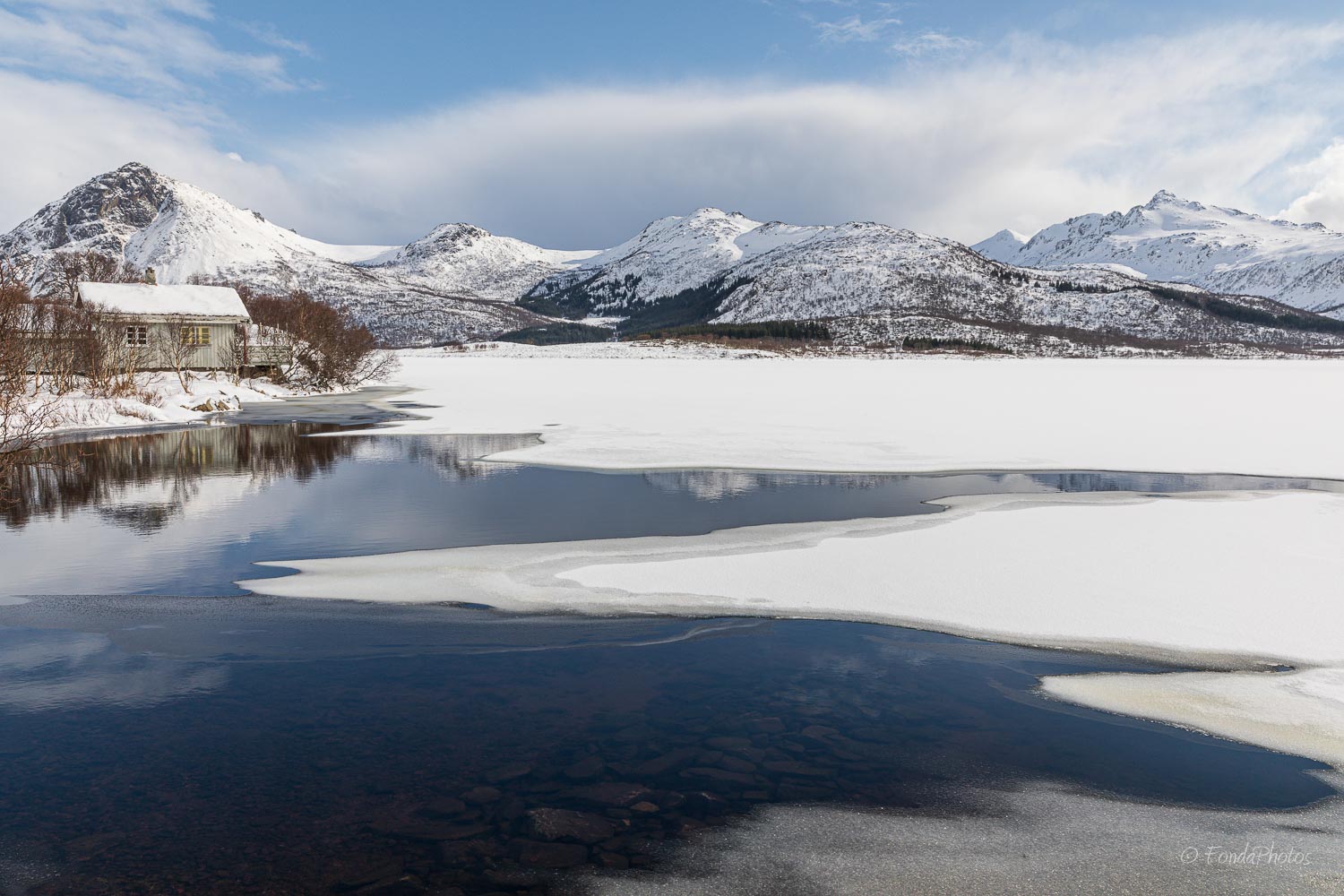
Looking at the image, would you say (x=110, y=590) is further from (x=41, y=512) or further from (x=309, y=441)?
(x=309, y=441)

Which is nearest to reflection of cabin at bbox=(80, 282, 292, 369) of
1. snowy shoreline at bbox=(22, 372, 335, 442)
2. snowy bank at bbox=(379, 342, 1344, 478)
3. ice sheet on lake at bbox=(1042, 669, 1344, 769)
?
snowy shoreline at bbox=(22, 372, 335, 442)

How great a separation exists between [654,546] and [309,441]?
19.1 metres

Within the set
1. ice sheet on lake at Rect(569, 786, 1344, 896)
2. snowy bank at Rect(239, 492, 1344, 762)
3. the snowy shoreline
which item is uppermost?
the snowy shoreline

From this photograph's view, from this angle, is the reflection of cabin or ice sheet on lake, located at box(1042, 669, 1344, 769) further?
the reflection of cabin

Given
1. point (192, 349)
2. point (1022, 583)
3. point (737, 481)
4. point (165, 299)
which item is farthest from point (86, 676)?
point (165, 299)

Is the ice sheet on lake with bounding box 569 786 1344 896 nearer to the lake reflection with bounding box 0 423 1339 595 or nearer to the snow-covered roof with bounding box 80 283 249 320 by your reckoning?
the lake reflection with bounding box 0 423 1339 595

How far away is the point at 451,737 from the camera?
7.14 meters

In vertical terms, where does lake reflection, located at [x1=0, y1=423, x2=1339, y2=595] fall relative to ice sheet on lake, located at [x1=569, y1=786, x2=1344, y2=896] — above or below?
above

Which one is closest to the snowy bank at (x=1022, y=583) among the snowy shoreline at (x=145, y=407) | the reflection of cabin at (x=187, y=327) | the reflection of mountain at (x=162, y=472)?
the reflection of mountain at (x=162, y=472)

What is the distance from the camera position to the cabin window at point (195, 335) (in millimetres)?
55625

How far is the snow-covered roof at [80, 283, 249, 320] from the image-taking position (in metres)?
54.4

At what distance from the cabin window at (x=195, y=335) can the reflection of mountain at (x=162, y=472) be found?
28.5 metres

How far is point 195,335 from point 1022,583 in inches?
2332

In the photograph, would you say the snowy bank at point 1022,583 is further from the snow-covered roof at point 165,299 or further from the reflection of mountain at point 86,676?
the snow-covered roof at point 165,299
